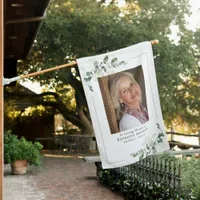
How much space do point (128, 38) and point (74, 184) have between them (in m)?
7.35

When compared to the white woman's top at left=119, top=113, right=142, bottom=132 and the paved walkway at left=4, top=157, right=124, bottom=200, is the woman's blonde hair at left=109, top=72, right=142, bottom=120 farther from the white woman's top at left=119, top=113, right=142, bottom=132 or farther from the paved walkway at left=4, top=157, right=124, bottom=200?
the paved walkway at left=4, top=157, right=124, bottom=200

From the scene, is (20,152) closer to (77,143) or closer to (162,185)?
(162,185)

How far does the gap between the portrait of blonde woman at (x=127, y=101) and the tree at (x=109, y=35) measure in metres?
10.6

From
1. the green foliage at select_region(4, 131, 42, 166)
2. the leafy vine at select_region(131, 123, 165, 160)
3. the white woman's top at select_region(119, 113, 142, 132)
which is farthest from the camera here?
the green foliage at select_region(4, 131, 42, 166)

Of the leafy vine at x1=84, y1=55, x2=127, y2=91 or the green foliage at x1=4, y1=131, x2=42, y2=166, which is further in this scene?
the green foliage at x1=4, y1=131, x2=42, y2=166

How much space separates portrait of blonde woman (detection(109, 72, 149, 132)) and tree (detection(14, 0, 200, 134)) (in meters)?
10.6

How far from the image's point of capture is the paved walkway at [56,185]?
857 cm

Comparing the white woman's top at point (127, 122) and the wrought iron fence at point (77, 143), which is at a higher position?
the wrought iron fence at point (77, 143)

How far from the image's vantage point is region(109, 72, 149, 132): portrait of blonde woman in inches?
208

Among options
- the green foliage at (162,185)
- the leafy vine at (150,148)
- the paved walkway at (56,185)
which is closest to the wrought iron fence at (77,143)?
the paved walkway at (56,185)

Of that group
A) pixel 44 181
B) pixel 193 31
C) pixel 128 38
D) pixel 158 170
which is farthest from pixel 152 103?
pixel 193 31

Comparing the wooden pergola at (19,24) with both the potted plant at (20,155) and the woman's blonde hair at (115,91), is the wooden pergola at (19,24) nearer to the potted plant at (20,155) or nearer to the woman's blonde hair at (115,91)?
the woman's blonde hair at (115,91)

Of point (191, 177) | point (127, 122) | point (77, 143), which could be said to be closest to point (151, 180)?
point (191, 177)

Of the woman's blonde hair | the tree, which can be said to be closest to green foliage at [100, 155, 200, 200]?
the woman's blonde hair
